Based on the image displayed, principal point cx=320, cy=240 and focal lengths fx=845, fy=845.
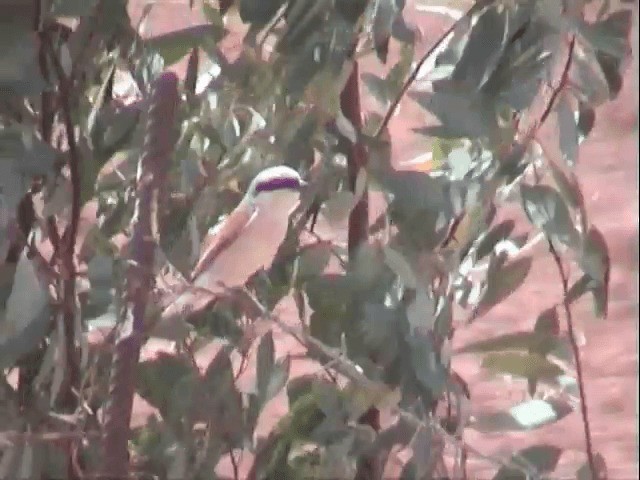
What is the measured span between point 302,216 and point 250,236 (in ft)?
0.19

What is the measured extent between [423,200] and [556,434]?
0.63 metres

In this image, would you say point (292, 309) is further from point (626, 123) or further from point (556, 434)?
point (626, 123)

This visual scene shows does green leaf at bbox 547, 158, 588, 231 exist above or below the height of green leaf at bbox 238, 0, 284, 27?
below

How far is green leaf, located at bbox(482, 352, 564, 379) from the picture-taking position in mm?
628

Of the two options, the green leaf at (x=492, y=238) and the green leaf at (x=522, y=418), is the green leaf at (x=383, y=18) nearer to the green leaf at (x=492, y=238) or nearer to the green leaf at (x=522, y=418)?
the green leaf at (x=492, y=238)

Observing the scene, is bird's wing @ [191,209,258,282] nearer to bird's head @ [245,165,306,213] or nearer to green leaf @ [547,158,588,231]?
bird's head @ [245,165,306,213]

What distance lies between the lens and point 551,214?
56 cm

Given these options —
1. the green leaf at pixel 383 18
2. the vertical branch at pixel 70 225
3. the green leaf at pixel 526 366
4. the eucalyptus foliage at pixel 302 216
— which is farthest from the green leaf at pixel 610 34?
the vertical branch at pixel 70 225

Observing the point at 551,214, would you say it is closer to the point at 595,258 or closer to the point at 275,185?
the point at 595,258

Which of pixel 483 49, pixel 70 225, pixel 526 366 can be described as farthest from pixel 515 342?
pixel 70 225

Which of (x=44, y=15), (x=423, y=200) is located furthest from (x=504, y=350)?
(x=44, y=15)

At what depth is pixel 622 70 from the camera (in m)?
0.62

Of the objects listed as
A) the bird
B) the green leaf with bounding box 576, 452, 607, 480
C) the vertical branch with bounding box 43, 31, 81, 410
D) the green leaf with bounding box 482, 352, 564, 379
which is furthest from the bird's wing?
the green leaf with bounding box 576, 452, 607, 480

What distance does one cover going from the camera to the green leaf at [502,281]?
63cm
